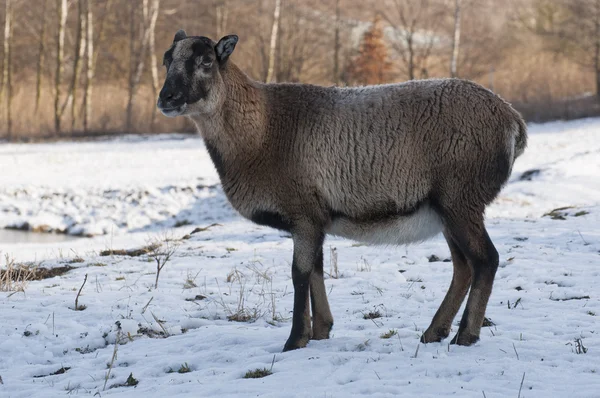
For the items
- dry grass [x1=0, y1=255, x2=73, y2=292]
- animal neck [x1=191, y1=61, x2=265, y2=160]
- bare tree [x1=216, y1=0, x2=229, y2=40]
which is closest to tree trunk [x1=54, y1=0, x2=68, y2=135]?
bare tree [x1=216, y1=0, x2=229, y2=40]

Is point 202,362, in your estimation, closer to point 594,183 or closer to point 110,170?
point 594,183

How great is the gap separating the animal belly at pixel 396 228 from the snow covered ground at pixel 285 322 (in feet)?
2.76

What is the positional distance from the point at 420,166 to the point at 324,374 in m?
1.82

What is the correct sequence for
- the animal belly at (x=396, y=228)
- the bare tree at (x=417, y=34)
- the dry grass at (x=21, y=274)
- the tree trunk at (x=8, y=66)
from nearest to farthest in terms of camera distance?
the animal belly at (x=396, y=228)
the dry grass at (x=21, y=274)
the tree trunk at (x=8, y=66)
the bare tree at (x=417, y=34)

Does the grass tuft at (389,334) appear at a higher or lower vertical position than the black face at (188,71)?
lower

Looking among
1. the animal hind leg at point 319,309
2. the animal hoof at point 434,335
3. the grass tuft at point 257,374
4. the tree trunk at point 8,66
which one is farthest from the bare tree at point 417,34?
the grass tuft at point 257,374

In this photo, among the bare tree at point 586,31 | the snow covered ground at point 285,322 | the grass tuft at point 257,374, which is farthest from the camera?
the bare tree at point 586,31

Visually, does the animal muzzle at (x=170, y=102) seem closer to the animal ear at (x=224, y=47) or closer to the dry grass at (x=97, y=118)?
the animal ear at (x=224, y=47)

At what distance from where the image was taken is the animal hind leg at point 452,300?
6031mm

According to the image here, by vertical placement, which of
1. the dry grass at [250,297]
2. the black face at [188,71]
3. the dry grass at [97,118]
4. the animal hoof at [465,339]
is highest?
the black face at [188,71]

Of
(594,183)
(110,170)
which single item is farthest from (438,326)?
(110,170)

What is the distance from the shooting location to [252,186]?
20.0 feet

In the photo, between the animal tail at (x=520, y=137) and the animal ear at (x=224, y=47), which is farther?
the animal ear at (x=224, y=47)

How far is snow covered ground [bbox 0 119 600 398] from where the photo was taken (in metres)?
5.09
